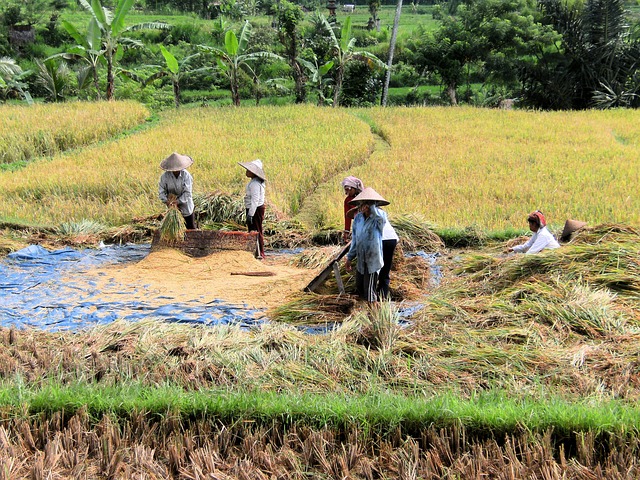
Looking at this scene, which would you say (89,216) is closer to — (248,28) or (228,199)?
(228,199)

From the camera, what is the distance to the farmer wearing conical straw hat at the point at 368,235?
4.82 m

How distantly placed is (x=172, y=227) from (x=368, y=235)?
2.63m

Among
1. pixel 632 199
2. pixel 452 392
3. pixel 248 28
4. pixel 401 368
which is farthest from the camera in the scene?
pixel 248 28

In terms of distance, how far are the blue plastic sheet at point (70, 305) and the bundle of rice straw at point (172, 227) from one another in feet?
2.52

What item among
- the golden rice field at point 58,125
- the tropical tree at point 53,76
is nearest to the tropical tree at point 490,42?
the golden rice field at point 58,125

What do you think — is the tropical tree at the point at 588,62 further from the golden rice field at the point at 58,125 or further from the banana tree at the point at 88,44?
the banana tree at the point at 88,44

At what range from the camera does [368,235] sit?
191 inches

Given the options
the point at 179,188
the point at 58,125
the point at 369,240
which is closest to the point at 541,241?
the point at 369,240

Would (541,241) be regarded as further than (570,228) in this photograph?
No

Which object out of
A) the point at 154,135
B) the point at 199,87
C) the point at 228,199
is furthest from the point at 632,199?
the point at 199,87

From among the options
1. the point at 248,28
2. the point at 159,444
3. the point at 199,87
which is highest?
the point at 248,28

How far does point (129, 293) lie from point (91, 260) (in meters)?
1.40

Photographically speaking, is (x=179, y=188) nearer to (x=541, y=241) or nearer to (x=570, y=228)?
(x=541, y=241)

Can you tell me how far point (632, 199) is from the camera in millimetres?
8773
